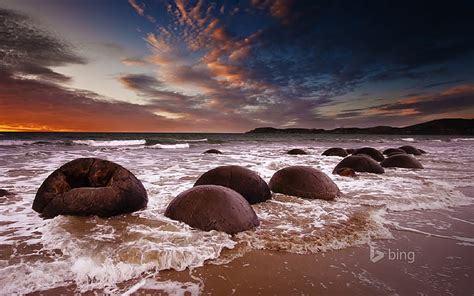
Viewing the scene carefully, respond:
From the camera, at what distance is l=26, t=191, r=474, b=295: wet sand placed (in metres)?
2.44

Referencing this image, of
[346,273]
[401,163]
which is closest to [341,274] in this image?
[346,273]

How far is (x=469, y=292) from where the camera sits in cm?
240

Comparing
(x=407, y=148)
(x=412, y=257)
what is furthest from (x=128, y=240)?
(x=407, y=148)

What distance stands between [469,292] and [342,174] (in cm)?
612

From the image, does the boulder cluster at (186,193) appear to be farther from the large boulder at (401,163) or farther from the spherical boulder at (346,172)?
the large boulder at (401,163)

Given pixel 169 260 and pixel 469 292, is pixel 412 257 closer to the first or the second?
pixel 469 292

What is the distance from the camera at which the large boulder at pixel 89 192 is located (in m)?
4.17

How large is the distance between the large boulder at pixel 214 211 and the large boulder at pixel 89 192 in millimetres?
912

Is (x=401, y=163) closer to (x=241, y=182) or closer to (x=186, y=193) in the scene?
(x=241, y=182)

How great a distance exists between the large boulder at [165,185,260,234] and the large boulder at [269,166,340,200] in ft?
6.65

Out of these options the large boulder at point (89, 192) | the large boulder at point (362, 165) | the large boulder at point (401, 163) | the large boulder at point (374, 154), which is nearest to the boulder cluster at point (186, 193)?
the large boulder at point (89, 192)

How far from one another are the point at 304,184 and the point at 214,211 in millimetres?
2727

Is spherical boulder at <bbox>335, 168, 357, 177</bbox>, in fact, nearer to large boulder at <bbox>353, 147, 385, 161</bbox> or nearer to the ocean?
the ocean

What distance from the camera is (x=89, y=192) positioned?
13.9 feet
